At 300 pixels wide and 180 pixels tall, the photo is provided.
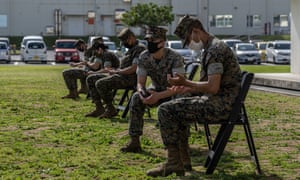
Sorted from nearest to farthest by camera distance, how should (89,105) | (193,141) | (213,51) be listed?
(213,51)
(193,141)
(89,105)

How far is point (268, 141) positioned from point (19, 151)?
3321mm

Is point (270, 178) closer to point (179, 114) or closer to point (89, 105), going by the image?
point (179, 114)

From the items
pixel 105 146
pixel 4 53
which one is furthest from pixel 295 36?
pixel 4 53

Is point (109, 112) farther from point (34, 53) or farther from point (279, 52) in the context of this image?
point (34, 53)

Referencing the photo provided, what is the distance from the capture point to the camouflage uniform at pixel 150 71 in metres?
8.64

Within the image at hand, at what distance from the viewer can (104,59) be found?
1393 cm

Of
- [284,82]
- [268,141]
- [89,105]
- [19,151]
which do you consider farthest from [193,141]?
[284,82]

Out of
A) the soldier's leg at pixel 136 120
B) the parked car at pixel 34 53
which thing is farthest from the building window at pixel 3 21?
the soldier's leg at pixel 136 120

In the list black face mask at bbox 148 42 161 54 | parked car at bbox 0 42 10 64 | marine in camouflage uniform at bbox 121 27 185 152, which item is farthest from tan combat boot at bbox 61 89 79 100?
parked car at bbox 0 42 10 64

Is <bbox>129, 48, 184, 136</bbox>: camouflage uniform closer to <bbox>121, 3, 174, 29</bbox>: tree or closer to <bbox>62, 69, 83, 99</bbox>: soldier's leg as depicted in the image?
<bbox>62, 69, 83, 99</bbox>: soldier's leg

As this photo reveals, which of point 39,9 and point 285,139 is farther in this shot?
point 39,9

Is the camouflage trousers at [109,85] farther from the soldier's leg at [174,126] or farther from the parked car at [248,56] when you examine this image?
the parked car at [248,56]

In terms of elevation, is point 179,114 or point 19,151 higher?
point 179,114

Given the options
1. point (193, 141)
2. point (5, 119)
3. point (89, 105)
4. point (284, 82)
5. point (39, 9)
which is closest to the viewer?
point (193, 141)
